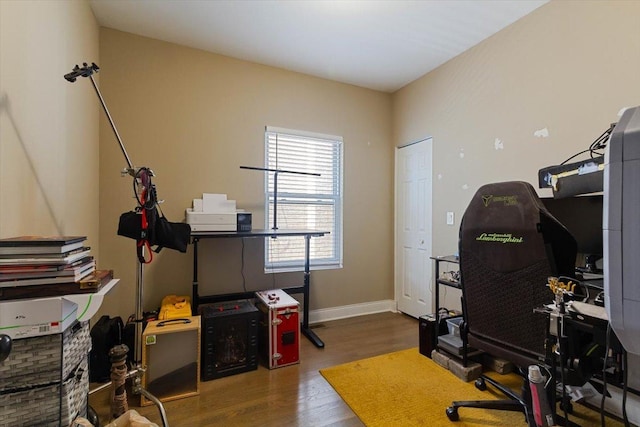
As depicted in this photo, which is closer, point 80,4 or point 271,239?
point 80,4

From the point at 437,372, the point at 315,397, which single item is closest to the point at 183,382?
the point at 315,397

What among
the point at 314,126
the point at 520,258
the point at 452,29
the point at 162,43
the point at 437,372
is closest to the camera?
the point at 520,258

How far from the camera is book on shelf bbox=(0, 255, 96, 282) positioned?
1.06 meters

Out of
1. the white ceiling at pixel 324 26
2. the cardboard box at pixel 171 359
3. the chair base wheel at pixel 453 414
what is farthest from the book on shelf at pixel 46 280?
the white ceiling at pixel 324 26

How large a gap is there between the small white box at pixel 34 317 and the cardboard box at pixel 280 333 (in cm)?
148

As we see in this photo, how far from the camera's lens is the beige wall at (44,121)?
4.15 ft

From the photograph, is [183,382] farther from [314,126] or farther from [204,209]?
[314,126]

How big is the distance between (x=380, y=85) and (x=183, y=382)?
138 inches

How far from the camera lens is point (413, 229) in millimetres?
3602

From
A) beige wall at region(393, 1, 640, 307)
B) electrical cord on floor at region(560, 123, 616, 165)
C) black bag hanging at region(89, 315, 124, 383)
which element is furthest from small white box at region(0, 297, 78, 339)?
beige wall at region(393, 1, 640, 307)

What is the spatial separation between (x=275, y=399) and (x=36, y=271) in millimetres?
1507

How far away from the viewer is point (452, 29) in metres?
2.60

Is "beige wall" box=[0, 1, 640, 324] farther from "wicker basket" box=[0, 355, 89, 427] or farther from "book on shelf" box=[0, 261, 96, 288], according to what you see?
"wicker basket" box=[0, 355, 89, 427]

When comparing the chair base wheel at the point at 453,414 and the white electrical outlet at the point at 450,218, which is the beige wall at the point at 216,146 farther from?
the chair base wheel at the point at 453,414
